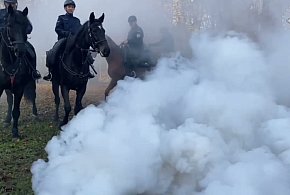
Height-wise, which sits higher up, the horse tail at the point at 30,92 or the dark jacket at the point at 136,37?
the dark jacket at the point at 136,37

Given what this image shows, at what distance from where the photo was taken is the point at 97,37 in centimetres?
973

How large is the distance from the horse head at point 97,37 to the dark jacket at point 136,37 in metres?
2.49

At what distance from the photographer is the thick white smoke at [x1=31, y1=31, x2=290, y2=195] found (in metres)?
4.56

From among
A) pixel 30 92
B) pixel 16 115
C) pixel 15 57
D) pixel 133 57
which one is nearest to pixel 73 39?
pixel 15 57

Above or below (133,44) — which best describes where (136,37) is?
above

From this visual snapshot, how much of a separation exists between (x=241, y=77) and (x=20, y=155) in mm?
4119

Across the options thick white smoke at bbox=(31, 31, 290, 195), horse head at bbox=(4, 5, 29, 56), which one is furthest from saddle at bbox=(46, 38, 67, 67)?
thick white smoke at bbox=(31, 31, 290, 195)

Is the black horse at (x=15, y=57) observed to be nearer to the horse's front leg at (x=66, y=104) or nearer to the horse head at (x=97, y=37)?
the horse's front leg at (x=66, y=104)

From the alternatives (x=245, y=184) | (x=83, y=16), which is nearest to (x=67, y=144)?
(x=245, y=184)

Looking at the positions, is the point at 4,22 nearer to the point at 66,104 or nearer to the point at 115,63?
the point at 66,104

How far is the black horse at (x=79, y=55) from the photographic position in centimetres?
975

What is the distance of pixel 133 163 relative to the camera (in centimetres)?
464

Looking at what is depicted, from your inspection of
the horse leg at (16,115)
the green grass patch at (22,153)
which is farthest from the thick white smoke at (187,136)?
the horse leg at (16,115)

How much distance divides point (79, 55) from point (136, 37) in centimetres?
244
